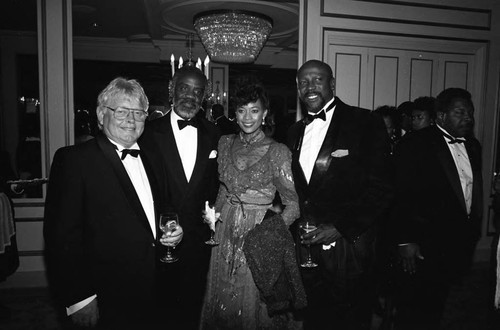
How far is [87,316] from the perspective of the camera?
1935mm

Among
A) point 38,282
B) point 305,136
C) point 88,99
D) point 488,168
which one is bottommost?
point 38,282

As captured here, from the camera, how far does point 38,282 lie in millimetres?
4344

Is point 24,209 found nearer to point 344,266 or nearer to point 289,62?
point 344,266

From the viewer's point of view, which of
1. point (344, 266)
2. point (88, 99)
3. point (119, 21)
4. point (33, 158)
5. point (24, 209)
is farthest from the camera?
point (88, 99)

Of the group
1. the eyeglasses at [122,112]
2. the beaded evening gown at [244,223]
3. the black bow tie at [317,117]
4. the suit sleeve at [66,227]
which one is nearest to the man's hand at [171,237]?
the suit sleeve at [66,227]

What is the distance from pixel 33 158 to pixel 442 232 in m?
4.60

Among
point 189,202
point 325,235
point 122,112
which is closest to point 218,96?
point 189,202

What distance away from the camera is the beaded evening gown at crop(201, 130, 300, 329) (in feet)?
8.04

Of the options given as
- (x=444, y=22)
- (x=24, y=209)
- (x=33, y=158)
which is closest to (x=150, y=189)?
(x=24, y=209)

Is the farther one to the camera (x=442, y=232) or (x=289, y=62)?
(x=289, y=62)

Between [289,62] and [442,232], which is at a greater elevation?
[289,62]

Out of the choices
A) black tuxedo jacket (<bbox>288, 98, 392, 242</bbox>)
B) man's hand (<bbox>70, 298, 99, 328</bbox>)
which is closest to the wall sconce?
black tuxedo jacket (<bbox>288, 98, 392, 242</bbox>)

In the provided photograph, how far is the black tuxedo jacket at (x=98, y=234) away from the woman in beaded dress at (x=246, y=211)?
558mm

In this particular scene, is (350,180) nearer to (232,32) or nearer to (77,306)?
(77,306)
